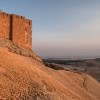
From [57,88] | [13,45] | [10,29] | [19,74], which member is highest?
[10,29]

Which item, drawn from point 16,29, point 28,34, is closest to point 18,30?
point 16,29

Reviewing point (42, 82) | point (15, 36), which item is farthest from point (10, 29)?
point (42, 82)

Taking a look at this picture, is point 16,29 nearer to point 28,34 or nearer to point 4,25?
point 4,25

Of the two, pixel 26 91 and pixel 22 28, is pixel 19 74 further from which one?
pixel 22 28

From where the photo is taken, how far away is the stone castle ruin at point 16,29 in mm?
17562

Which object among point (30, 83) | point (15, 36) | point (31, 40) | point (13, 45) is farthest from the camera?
Result: point (31, 40)

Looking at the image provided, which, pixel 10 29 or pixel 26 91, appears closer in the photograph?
pixel 26 91

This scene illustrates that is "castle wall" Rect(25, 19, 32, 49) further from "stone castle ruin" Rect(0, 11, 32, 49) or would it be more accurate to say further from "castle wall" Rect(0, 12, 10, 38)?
"castle wall" Rect(0, 12, 10, 38)

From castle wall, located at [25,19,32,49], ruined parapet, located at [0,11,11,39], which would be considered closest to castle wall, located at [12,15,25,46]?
ruined parapet, located at [0,11,11,39]

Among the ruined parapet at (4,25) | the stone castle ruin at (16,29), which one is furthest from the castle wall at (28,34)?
the ruined parapet at (4,25)

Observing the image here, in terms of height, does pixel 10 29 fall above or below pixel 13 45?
above

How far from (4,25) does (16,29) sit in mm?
1108

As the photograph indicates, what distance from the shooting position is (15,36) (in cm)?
1819

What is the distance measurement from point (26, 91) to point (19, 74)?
4.32 ft
